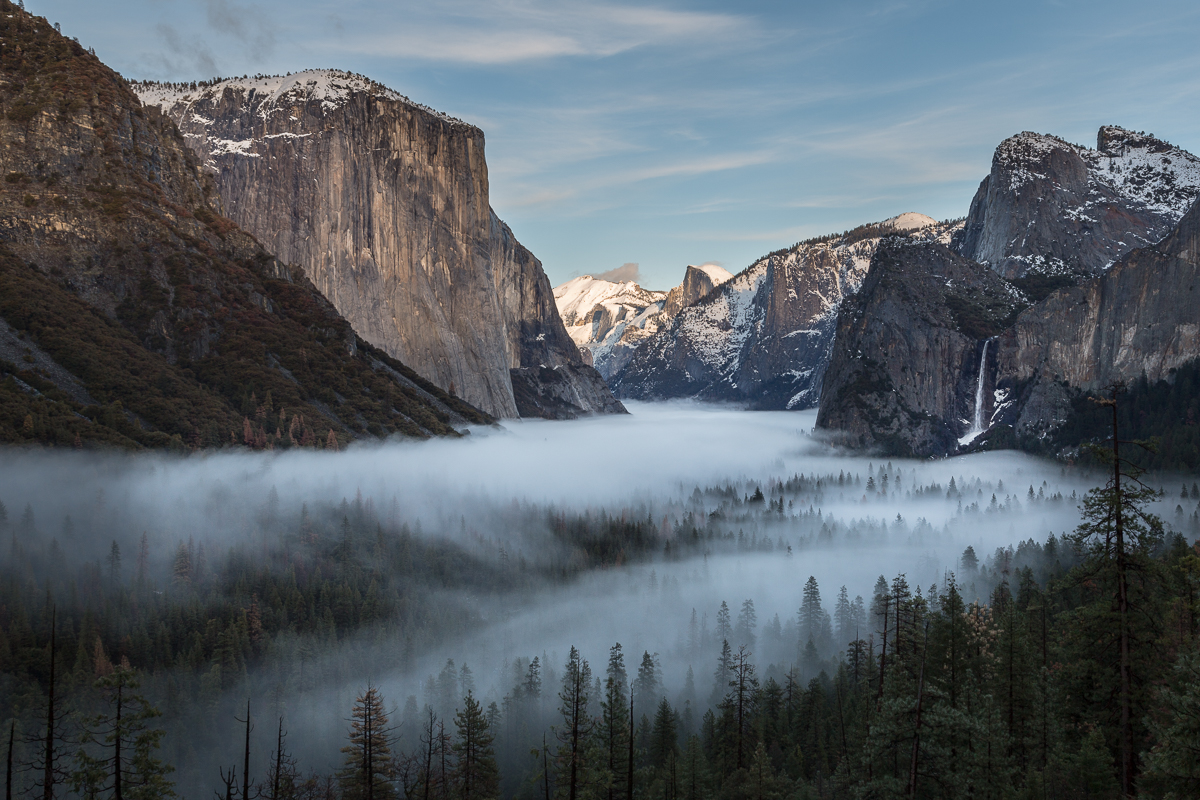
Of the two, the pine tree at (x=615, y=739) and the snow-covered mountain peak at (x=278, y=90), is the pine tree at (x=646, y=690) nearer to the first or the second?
the pine tree at (x=615, y=739)

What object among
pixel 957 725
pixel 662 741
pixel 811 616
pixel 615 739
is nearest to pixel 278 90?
pixel 811 616

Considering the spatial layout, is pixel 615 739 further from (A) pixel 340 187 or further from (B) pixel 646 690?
(A) pixel 340 187

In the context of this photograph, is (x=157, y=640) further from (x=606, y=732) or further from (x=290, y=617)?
(x=606, y=732)

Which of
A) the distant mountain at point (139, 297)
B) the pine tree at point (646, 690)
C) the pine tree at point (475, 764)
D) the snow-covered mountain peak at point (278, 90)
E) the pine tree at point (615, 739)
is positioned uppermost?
the snow-covered mountain peak at point (278, 90)

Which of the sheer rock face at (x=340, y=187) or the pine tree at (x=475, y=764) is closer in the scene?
the pine tree at (x=475, y=764)

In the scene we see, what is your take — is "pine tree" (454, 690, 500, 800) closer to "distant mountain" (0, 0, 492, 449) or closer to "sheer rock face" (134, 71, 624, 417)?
"distant mountain" (0, 0, 492, 449)

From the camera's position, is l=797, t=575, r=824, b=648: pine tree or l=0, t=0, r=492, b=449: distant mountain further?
l=797, t=575, r=824, b=648: pine tree

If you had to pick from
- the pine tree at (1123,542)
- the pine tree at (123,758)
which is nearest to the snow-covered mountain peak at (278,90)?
the pine tree at (123,758)

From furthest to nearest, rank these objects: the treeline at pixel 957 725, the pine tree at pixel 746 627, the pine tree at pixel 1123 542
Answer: the pine tree at pixel 746 627 → the treeline at pixel 957 725 → the pine tree at pixel 1123 542

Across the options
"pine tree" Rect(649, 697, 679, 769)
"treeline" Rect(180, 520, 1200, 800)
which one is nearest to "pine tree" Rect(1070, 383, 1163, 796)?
"treeline" Rect(180, 520, 1200, 800)
